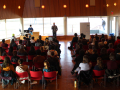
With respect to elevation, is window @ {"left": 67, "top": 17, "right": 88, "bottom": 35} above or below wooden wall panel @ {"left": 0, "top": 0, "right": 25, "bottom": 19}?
below

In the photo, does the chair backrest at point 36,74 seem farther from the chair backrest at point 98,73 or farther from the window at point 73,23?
the window at point 73,23

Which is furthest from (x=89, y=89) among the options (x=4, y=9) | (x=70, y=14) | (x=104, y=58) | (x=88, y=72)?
(x=70, y=14)

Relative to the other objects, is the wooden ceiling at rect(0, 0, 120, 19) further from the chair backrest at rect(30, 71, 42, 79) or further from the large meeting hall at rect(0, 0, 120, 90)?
the chair backrest at rect(30, 71, 42, 79)

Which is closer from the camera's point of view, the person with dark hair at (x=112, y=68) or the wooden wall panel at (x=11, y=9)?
the person with dark hair at (x=112, y=68)

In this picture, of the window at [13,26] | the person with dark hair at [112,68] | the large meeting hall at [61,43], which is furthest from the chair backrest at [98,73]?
the window at [13,26]

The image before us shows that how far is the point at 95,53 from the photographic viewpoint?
26.6 feet

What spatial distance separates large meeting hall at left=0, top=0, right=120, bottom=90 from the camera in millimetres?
6684

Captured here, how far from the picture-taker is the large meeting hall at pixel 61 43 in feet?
21.9

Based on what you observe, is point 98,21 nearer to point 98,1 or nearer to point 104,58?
point 98,1

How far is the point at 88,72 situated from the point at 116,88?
124 cm

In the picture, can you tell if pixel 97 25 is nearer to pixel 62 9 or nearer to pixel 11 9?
pixel 62 9

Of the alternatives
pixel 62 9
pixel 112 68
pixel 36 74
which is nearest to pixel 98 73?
pixel 112 68

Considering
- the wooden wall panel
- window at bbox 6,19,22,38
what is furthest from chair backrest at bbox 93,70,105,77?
window at bbox 6,19,22,38

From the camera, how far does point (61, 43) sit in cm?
1819
